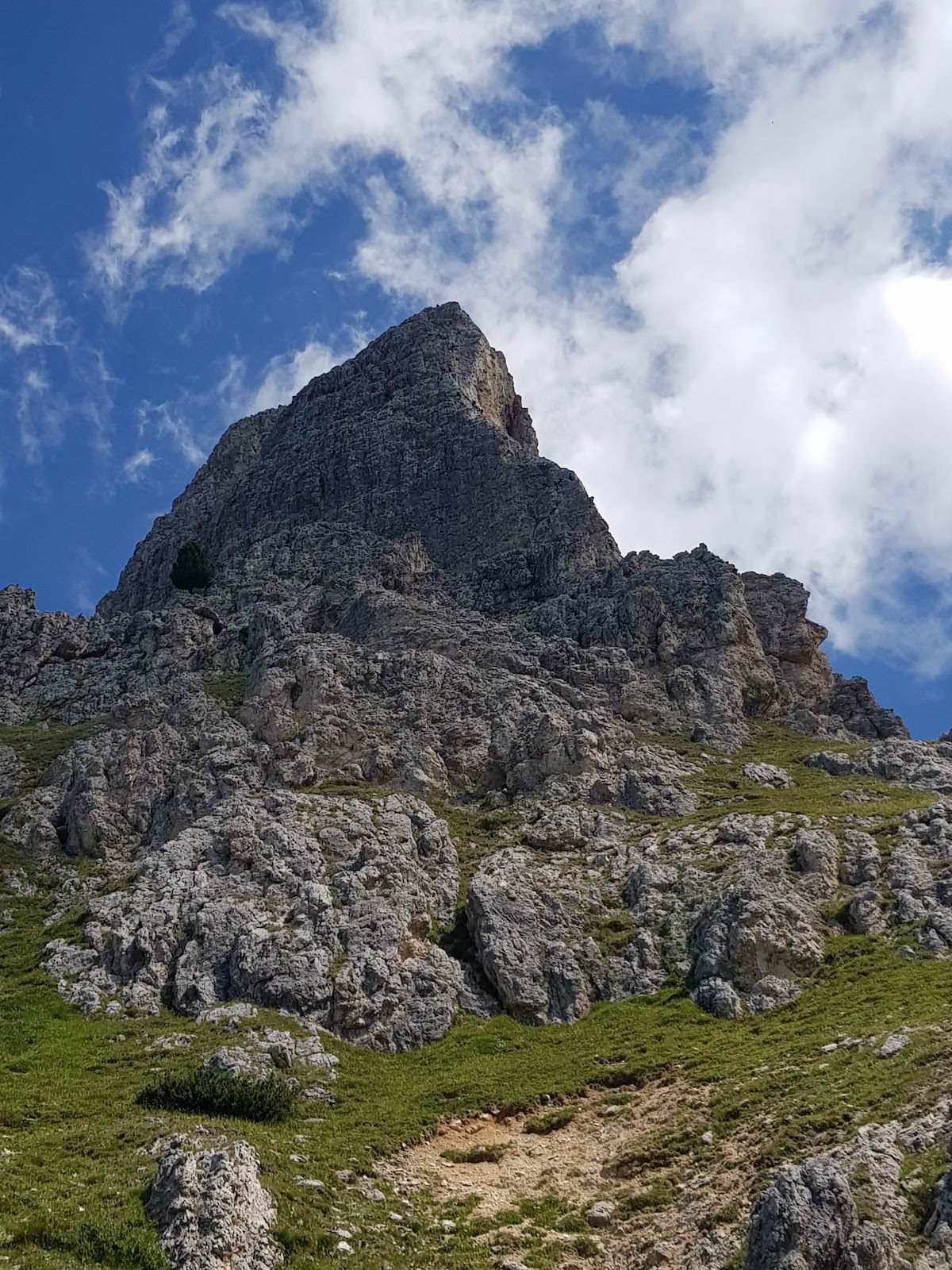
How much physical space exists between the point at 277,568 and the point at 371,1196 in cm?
8652

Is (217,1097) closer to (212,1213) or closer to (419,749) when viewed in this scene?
(212,1213)

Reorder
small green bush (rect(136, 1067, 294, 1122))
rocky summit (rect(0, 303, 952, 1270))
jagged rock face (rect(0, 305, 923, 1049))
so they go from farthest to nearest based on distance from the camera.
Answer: jagged rock face (rect(0, 305, 923, 1049)), small green bush (rect(136, 1067, 294, 1122)), rocky summit (rect(0, 303, 952, 1270))

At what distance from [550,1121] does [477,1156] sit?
3.43m

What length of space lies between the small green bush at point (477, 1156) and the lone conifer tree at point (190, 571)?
91.9m

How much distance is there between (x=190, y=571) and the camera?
393ft

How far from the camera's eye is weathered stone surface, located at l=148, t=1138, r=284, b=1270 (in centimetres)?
2356

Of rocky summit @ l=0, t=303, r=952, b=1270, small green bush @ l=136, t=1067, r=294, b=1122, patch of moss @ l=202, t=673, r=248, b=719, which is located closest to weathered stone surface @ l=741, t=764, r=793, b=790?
rocky summit @ l=0, t=303, r=952, b=1270

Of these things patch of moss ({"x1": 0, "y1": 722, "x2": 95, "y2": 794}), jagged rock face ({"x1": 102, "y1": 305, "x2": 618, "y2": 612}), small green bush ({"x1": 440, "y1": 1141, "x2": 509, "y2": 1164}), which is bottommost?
small green bush ({"x1": 440, "y1": 1141, "x2": 509, "y2": 1164})

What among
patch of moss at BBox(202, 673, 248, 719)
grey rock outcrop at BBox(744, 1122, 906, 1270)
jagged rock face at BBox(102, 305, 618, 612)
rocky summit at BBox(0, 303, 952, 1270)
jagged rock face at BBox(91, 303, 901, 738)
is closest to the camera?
grey rock outcrop at BBox(744, 1122, 906, 1270)

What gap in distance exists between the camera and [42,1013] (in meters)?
44.0

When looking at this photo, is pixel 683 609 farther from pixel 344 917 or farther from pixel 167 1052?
pixel 167 1052

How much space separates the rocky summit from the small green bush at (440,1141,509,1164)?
0.46ft

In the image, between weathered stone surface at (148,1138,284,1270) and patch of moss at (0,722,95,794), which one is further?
patch of moss at (0,722,95,794)

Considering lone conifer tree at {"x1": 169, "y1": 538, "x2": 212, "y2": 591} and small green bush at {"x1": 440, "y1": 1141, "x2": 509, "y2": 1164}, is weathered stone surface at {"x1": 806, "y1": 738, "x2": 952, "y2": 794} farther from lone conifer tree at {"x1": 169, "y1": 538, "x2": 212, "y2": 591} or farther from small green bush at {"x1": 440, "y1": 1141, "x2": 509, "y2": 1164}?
lone conifer tree at {"x1": 169, "y1": 538, "x2": 212, "y2": 591}
